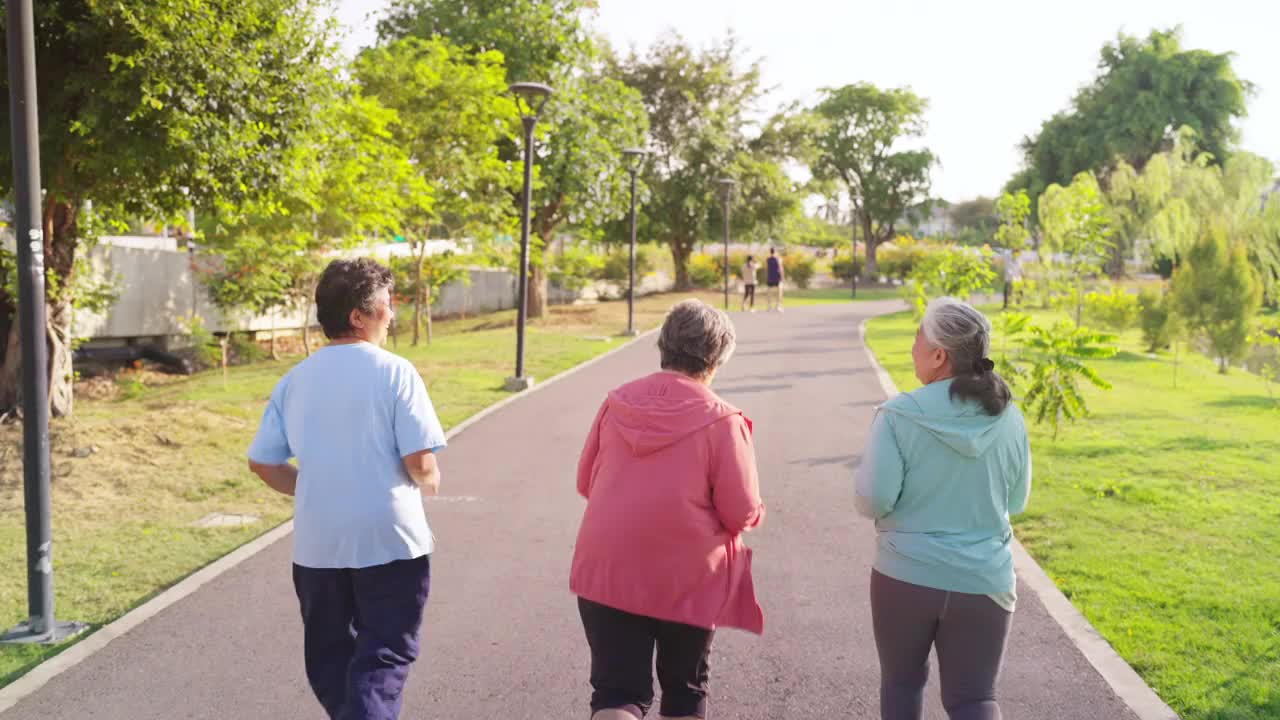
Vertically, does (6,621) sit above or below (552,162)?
below

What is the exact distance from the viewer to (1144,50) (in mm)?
64375

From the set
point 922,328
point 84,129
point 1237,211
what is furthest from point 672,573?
point 1237,211

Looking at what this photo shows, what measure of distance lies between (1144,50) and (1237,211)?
156 feet

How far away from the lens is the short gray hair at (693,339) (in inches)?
126

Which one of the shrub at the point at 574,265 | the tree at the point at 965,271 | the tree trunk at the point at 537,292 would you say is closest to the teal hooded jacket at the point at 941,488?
the tree at the point at 965,271

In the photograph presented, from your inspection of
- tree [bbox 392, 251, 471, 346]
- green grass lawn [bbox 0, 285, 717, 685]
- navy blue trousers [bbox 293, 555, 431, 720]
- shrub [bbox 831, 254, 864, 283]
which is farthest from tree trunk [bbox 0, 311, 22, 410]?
shrub [bbox 831, 254, 864, 283]

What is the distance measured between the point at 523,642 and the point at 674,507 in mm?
2176

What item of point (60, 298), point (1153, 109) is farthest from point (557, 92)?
point (1153, 109)

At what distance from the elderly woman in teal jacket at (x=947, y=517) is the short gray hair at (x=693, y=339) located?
1.74 ft

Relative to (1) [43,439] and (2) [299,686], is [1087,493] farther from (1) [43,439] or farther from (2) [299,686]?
(1) [43,439]

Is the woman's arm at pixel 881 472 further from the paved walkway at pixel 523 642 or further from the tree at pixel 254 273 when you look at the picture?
the tree at pixel 254 273

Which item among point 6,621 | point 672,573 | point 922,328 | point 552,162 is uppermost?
point 552,162

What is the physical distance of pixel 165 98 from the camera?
29.3ft

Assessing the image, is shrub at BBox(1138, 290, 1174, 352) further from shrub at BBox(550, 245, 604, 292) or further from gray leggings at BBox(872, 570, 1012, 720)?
gray leggings at BBox(872, 570, 1012, 720)
